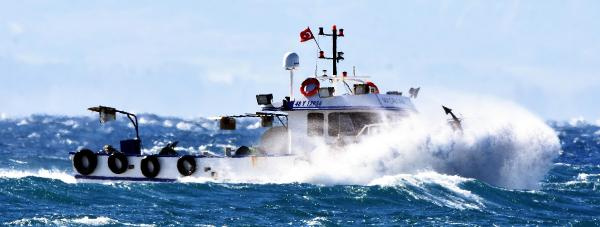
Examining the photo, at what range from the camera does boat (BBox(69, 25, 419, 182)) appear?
40031 millimetres

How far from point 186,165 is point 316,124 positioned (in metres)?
4.68

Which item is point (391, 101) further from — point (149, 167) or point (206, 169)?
point (149, 167)

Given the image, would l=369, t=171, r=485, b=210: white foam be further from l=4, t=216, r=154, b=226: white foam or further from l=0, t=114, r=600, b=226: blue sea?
l=4, t=216, r=154, b=226: white foam

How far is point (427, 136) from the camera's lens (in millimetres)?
39625

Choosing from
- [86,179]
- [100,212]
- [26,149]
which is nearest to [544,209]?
[100,212]

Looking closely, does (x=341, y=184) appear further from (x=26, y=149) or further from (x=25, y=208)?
(x=26, y=149)

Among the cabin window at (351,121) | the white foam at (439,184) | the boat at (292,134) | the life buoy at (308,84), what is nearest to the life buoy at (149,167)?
the boat at (292,134)

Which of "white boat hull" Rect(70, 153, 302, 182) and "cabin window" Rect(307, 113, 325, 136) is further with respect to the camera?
"cabin window" Rect(307, 113, 325, 136)

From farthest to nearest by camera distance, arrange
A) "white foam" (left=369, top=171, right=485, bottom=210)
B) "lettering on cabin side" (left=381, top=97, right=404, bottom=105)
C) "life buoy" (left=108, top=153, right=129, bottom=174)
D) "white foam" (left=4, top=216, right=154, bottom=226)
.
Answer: "life buoy" (left=108, top=153, right=129, bottom=174)
"lettering on cabin side" (left=381, top=97, right=404, bottom=105)
"white foam" (left=369, top=171, right=485, bottom=210)
"white foam" (left=4, top=216, right=154, bottom=226)

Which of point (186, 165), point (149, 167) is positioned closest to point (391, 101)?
point (186, 165)

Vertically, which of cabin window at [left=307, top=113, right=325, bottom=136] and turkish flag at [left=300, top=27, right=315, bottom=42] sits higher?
turkish flag at [left=300, top=27, right=315, bottom=42]

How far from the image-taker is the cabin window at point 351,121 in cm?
4025

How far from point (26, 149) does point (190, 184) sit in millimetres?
51333

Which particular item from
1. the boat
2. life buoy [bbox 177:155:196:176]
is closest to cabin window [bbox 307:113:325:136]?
the boat
